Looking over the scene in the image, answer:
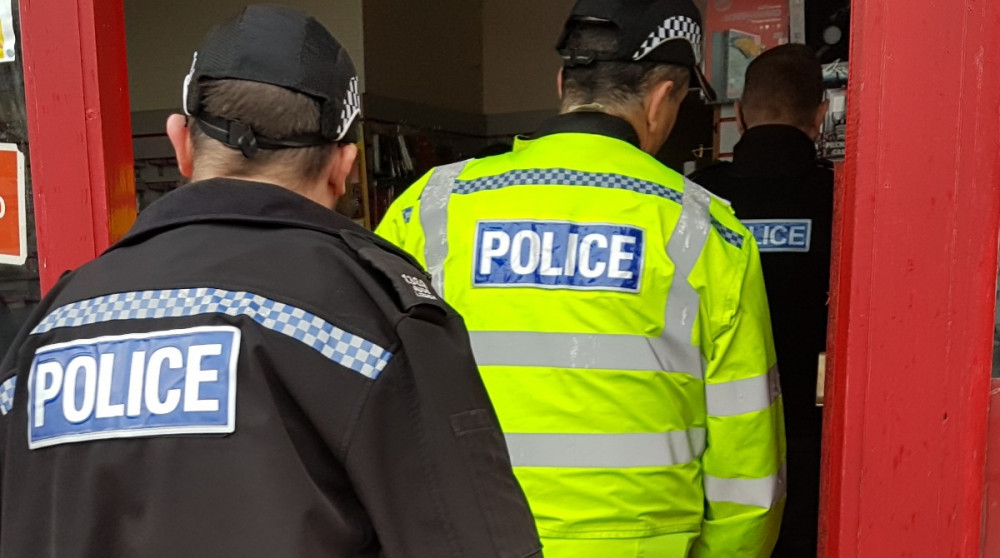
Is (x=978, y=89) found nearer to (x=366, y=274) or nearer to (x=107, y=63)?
(x=366, y=274)

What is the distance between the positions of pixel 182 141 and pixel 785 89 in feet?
5.70

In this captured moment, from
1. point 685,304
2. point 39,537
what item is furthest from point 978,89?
point 39,537

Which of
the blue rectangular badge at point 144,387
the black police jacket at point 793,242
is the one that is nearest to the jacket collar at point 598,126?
the black police jacket at point 793,242

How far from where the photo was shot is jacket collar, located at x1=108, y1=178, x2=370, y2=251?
3.47ft

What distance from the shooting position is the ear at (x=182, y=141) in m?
1.15

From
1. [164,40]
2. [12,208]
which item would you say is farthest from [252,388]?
[164,40]

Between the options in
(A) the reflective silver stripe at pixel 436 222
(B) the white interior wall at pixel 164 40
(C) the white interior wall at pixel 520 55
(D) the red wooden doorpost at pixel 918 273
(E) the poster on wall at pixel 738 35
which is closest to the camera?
(D) the red wooden doorpost at pixel 918 273

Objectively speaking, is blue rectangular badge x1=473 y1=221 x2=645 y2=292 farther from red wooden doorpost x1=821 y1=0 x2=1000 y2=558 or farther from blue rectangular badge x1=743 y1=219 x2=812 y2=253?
blue rectangular badge x1=743 y1=219 x2=812 y2=253

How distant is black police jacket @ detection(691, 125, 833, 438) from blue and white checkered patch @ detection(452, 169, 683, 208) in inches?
30.7

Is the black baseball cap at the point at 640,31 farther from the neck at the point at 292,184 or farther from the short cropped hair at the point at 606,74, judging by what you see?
the neck at the point at 292,184

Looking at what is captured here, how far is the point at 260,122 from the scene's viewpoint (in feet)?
3.53

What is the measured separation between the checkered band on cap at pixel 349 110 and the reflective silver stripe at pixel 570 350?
61 centimetres

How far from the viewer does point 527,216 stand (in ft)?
5.47

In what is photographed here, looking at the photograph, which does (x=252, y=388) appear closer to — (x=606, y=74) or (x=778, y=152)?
(x=606, y=74)
